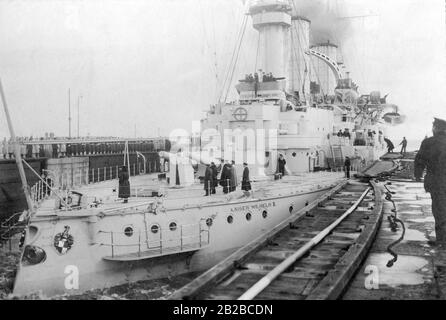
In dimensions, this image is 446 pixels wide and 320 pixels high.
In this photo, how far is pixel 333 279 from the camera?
665cm

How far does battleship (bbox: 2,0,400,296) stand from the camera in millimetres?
12750

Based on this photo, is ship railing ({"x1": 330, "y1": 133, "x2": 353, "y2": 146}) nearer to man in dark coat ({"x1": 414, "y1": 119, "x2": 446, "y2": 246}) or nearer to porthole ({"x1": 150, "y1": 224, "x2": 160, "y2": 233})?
porthole ({"x1": 150, "y1": 224, "x2": 160, "y2": 233})

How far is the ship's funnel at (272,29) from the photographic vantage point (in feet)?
92.6

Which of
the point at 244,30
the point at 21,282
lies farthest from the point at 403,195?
the point at 244,30

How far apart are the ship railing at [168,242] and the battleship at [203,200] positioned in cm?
3

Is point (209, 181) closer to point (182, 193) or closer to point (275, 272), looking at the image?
point (182, 193)

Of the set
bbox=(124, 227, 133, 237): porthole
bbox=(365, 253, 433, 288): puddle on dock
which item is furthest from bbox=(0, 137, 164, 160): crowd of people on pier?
bbox=(365, 253, 433, 288): puddle on dock

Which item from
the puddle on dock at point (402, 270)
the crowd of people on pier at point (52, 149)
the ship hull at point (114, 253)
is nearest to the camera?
the puddle on dock at point (402, 270)

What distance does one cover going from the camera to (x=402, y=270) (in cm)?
780

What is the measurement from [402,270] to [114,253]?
26.5ft

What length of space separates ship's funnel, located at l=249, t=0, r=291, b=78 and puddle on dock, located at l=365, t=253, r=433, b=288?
2127 cm

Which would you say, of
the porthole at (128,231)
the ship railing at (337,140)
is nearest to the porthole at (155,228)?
the porthole at (128,231)

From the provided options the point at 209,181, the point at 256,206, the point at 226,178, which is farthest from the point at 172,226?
the point at 226,178

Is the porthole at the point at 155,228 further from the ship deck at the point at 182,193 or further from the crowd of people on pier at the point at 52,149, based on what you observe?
the crowd of people on pier at the point at 52,149
